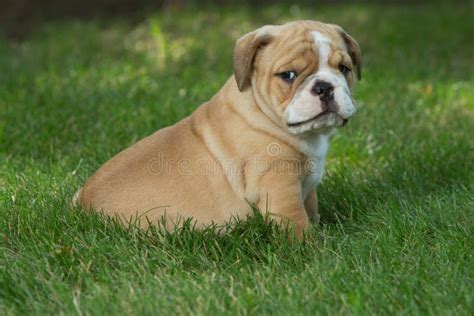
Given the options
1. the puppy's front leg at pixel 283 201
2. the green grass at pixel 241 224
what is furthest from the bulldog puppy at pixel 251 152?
the green grass at pixel 241 224

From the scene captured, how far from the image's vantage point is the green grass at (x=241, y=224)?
344 cm

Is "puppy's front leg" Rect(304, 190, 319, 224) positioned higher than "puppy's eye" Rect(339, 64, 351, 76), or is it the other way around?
"puppy's eye" Rect(339, 64, 351, 76)

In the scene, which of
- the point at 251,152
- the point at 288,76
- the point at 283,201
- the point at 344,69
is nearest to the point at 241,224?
the point at 283,201

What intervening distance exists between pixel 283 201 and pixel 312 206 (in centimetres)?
49

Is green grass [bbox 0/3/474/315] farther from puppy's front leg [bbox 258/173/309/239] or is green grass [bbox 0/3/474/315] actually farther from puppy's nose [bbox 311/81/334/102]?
puppy's nose [bbox 311/81/334/102]

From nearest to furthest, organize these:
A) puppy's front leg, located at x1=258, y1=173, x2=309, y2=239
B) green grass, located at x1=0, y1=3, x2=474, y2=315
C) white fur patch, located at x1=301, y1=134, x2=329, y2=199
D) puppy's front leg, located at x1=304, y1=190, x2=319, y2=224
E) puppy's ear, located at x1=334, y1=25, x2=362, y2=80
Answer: green grass, located at x1=0, y1=3, x2=474, y2=315 → puppy's front leg, located at x1=258, y1=173, x2=309, y2=239 → white fur patch, located at x1=301, y1=134, x2=329, y2=199 → puppy's ear, located at x1=334, y1=25, x2=362, y2=80 → puppy's front leg, located at x1=304, y1=190, x2=319, y2=224

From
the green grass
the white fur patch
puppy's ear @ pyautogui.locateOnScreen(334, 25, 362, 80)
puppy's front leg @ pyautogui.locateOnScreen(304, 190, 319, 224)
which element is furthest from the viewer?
puppy's front leg @ pyautogui.locateOnScreen(304, 190, 319, 224)

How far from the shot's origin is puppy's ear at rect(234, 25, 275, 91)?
166 inches

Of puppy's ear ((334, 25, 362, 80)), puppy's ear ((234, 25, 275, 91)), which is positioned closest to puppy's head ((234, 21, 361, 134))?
puppy's ear ((234, 25, 275, 91))

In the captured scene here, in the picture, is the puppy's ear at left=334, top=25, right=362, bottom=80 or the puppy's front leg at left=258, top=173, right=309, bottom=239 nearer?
the puppy's front leg at left=258, top=173, right=309, bottom=239

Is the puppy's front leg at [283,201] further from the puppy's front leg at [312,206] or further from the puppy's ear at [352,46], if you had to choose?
the puppy's ear at [352,46]

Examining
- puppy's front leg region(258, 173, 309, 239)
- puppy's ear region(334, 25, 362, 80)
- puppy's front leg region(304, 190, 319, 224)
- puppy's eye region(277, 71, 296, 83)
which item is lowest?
puppy's front leg region(304, 190, 319, 224)

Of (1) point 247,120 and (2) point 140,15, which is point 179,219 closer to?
(1) point 247,120

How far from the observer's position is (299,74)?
4133 millimetres
